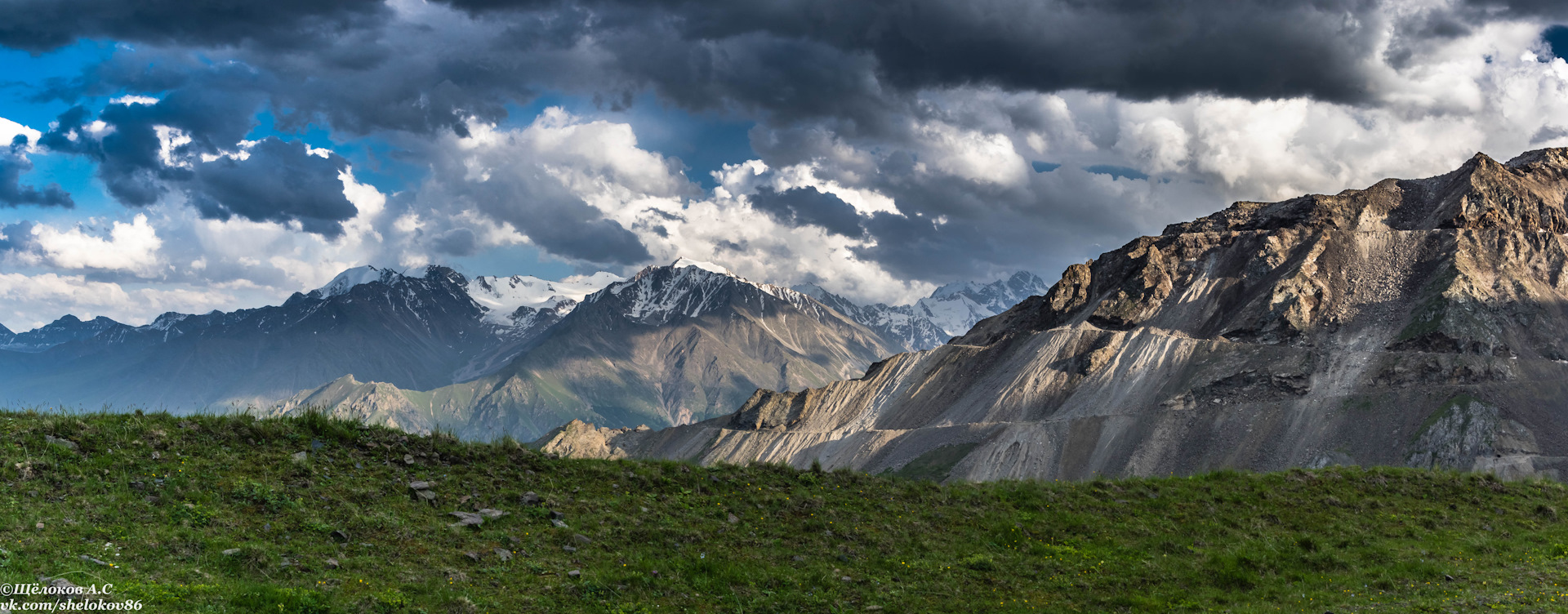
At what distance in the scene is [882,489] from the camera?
2320cm

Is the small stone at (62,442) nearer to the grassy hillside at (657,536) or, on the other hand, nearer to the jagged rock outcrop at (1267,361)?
the grassy hillside at (657,536)

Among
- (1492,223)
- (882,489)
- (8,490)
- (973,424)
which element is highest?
(1492,223)

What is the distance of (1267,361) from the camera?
108 m

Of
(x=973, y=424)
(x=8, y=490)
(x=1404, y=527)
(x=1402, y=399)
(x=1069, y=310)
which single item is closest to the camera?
→ (x=8, y=490)

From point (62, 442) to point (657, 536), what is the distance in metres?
11.9

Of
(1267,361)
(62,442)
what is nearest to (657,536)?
(62,442)

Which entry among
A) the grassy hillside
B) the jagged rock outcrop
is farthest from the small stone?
the jagged rock outcrop

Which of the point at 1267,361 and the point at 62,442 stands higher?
the point at 1267,361

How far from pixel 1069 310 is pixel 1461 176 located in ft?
206

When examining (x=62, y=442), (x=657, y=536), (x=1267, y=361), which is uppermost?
(x=1267, y=361)

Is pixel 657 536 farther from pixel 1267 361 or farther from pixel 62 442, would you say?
pixel 1267 361

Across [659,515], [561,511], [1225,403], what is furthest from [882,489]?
[1225,403]

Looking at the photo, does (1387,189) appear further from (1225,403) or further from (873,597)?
(873,597)

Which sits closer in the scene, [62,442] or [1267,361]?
[62,442]
